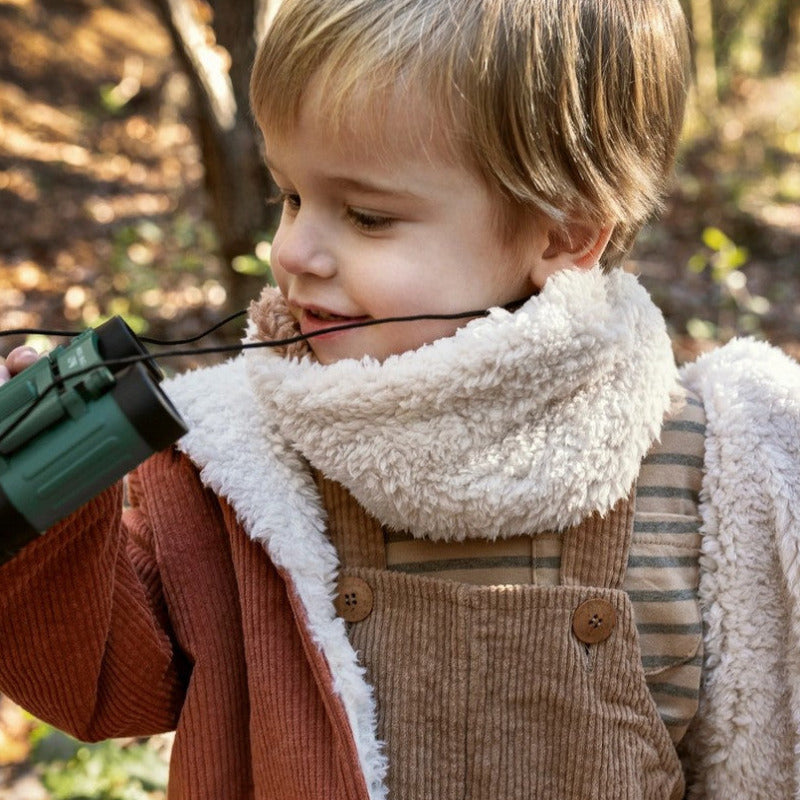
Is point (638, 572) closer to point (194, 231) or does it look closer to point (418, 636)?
point (418, 636)

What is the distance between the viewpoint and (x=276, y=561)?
57.0 inches

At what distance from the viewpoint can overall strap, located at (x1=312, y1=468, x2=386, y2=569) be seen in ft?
4.94

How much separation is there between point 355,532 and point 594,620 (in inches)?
15.7

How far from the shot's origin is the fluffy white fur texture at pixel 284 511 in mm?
1429

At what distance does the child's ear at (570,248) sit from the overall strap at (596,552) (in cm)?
39

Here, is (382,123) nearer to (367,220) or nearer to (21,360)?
(367,220)

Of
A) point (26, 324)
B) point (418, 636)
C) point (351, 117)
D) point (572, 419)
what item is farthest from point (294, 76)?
point (26, 324)

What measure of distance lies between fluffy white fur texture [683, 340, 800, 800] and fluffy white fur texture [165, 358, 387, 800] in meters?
0.56

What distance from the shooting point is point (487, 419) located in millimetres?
1387

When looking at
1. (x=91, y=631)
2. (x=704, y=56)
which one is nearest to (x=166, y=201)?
(x=91, y=631)

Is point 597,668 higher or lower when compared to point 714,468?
lower

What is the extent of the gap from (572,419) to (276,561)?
0.50 metres

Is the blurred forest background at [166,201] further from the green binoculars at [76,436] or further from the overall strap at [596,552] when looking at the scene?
the green binoculars at [76,436]

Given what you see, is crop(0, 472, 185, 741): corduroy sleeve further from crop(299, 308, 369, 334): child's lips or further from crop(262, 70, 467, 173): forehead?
crop(262, 70, 467, 173): forehead
